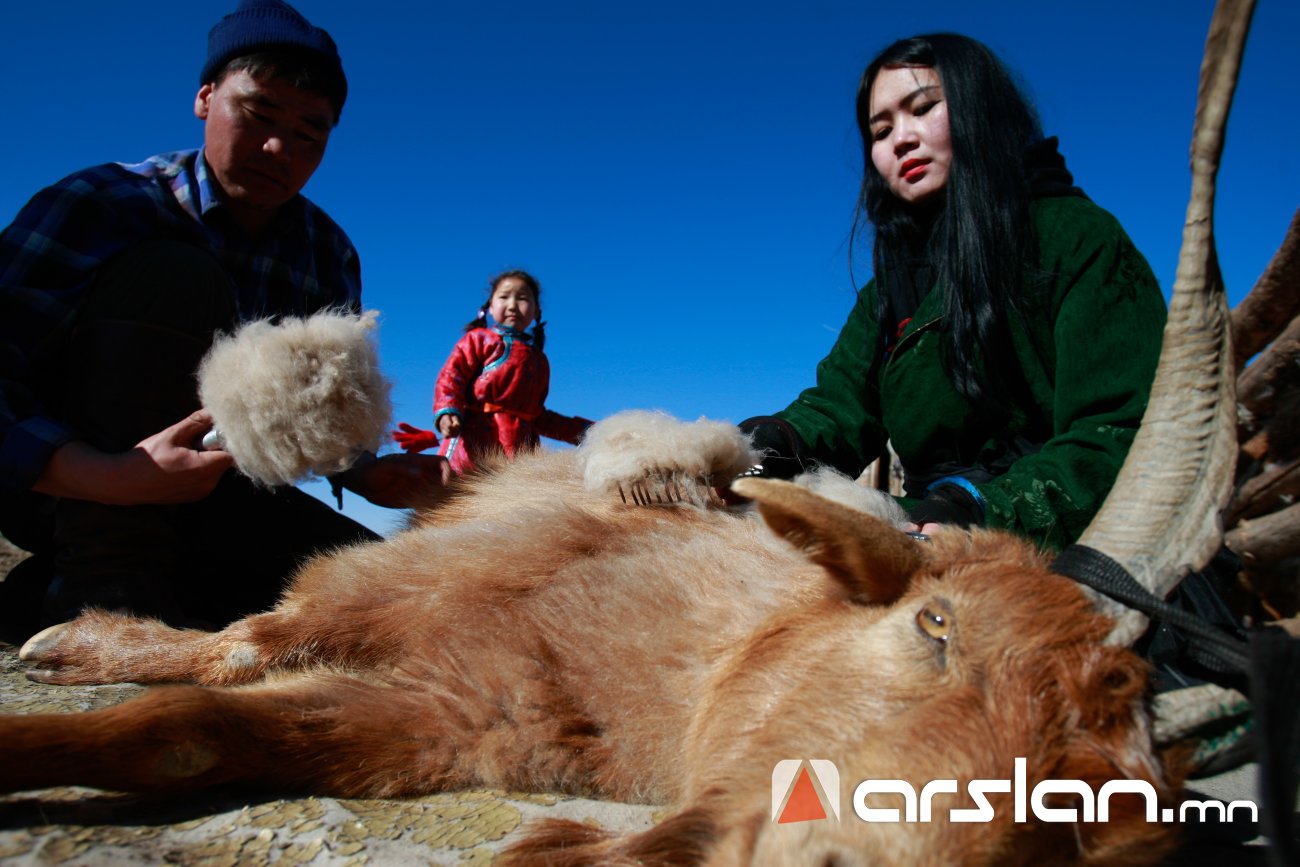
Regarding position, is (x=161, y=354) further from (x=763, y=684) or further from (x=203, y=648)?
(x=763, y=684)

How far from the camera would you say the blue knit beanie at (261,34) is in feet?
11.2

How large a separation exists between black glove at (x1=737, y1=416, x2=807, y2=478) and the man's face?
232 cm

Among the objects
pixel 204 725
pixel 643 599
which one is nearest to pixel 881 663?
pixel 643 599

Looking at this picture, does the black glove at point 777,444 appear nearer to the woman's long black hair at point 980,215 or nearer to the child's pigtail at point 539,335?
the woman's long black hair at point 980,215

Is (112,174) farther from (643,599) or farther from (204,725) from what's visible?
(643,599)

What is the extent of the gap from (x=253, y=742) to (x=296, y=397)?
114cm

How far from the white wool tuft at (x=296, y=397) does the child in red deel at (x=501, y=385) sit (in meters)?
3.95

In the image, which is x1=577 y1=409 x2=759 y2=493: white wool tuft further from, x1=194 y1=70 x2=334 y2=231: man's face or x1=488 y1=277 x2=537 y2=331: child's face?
x1=488 y1=277 x2=537 y2=331: child's face

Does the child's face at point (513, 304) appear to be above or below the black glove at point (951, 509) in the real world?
above

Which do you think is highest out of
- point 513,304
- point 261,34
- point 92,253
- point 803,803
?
point 513,304

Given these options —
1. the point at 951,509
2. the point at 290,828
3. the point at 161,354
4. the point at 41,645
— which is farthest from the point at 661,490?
the point at 41,645

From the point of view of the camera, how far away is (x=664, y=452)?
271 cm

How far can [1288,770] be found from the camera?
1217 mm

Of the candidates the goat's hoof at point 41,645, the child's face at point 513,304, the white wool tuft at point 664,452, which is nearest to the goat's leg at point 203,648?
the goat's hoof at point 41,645
